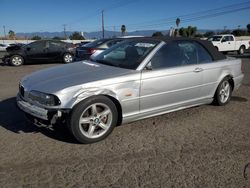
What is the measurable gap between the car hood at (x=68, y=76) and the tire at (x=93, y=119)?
1.09 feet

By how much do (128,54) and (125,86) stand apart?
37.0 inches

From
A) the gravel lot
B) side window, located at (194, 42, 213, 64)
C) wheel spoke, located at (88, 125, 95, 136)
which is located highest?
side window, located at (194, 42, 213, 64)

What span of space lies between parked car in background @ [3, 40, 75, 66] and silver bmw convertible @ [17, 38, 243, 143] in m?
11.1

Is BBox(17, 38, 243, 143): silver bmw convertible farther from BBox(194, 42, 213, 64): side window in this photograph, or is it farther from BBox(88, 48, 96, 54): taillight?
BBox(88, 48, 96, 54): taillight

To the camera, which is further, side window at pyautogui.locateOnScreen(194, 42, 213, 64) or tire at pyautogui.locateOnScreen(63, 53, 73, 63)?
tire at pyautogui.locateOnScreen(63, 53, 73, 63)

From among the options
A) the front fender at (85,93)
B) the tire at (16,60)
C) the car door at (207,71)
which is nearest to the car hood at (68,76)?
the front fender at (85,93)

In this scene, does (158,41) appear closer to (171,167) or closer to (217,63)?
(217,63)

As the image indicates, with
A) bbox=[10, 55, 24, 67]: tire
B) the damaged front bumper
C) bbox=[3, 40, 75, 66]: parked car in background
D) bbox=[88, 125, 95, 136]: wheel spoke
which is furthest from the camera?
bbox=[3, 40, 75, 66]: parked car in background

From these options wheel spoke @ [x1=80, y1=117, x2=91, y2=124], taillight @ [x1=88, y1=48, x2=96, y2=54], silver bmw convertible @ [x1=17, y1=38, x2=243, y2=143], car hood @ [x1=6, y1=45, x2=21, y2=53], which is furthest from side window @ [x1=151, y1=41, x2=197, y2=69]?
car hood @ [x1=6, y1=45, x2=21, y2=53]

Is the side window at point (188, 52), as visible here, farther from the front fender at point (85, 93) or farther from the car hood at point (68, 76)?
the front fender at point (85, 93)

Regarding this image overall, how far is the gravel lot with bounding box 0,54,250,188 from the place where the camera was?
3143 mm

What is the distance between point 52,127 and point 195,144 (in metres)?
2.05

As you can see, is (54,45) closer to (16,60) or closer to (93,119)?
(16,60)

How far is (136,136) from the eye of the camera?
4355 mm
